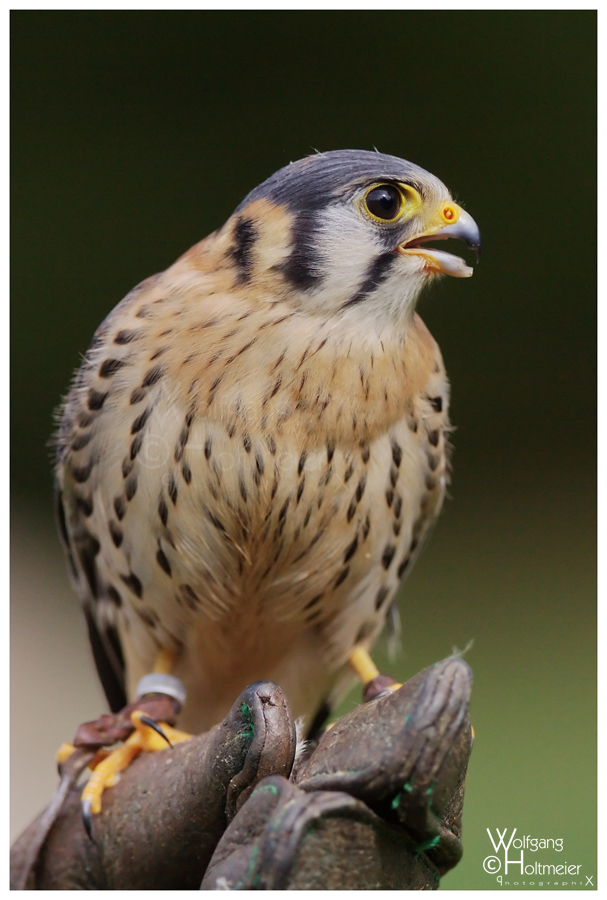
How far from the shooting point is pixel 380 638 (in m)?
1.48

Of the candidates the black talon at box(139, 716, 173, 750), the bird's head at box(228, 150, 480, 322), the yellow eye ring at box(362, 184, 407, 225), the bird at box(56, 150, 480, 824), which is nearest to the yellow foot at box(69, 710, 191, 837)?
the black talon at box(139, 716, 173, 750)

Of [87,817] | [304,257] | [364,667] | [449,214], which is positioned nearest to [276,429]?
[304,257]

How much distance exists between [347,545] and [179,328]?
0.37 m

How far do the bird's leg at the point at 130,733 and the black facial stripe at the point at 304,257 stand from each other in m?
0.65

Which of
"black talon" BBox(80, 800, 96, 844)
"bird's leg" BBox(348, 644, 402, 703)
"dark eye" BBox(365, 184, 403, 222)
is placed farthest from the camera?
"bird's leg" BBox(348, 644, 402, 703)

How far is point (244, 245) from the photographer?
112 cm

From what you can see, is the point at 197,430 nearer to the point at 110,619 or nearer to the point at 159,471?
the point at 159,471

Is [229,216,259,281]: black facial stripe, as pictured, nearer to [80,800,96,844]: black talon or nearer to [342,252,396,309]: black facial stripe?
[342,252,396,309]: black facial stripe

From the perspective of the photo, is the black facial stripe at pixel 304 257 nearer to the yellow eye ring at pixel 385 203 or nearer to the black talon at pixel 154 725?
the yellow eye ring at pixel 385 203

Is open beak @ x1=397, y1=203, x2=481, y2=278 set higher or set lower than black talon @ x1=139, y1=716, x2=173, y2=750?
higher

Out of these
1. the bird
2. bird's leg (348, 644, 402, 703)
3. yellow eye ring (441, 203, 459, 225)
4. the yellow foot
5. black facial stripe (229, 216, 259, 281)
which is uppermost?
yellow eye ring (441, 203, 459, 225)

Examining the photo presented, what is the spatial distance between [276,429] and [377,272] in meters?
0.22

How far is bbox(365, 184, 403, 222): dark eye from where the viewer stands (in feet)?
3.43

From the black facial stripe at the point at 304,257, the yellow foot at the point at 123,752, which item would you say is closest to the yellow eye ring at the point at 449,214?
the black facial stripe at the point at 304,257
